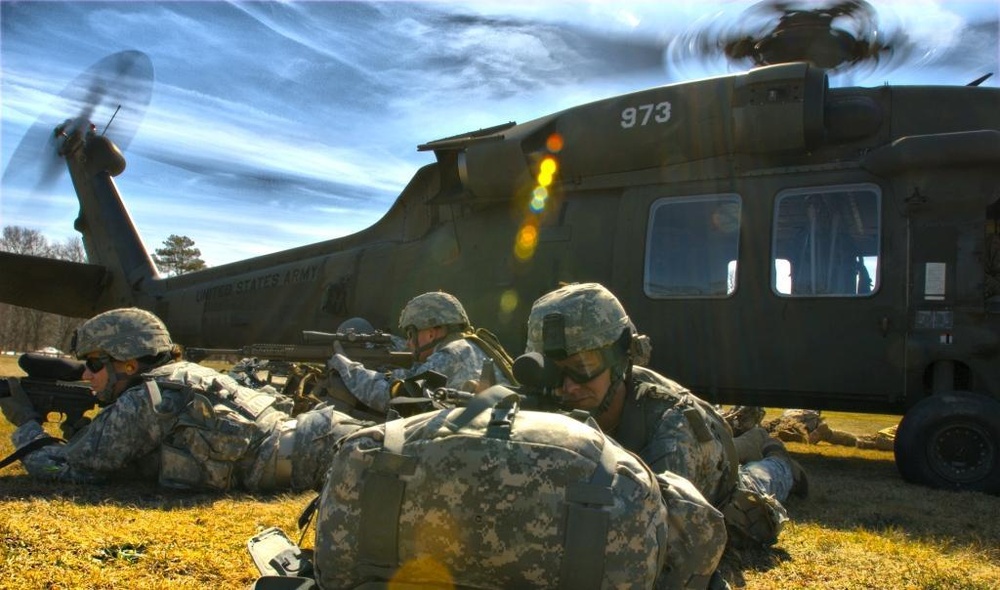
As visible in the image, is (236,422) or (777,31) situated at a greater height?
(777,31)

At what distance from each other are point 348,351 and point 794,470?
339 cm

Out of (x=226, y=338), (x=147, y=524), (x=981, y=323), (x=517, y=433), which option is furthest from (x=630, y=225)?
(x=226, y=338)

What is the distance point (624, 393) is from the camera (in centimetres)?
296

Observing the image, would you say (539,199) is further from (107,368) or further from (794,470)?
(107,368)

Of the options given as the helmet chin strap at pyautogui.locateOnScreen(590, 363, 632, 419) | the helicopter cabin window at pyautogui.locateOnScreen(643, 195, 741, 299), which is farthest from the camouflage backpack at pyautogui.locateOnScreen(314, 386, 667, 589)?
the helicopter cabin window at pyautogui.locateOnScreen(643, 195, 741, 299)

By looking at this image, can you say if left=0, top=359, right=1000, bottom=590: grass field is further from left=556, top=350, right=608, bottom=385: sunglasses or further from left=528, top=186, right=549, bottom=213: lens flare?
left=528, top=186, right=549, bottom=213: lens flare

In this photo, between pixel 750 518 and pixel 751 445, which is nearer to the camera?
pixel 750 518

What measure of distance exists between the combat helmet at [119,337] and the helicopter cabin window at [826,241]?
13.3ft

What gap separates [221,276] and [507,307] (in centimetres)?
426

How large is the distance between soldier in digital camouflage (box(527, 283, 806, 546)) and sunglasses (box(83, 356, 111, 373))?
8.52ft

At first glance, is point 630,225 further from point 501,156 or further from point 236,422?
point 236,422

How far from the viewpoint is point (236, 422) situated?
13.4ft

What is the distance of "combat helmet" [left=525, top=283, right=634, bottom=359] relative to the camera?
2.70m

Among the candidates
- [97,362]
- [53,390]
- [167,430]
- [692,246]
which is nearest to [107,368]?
[97,362]
